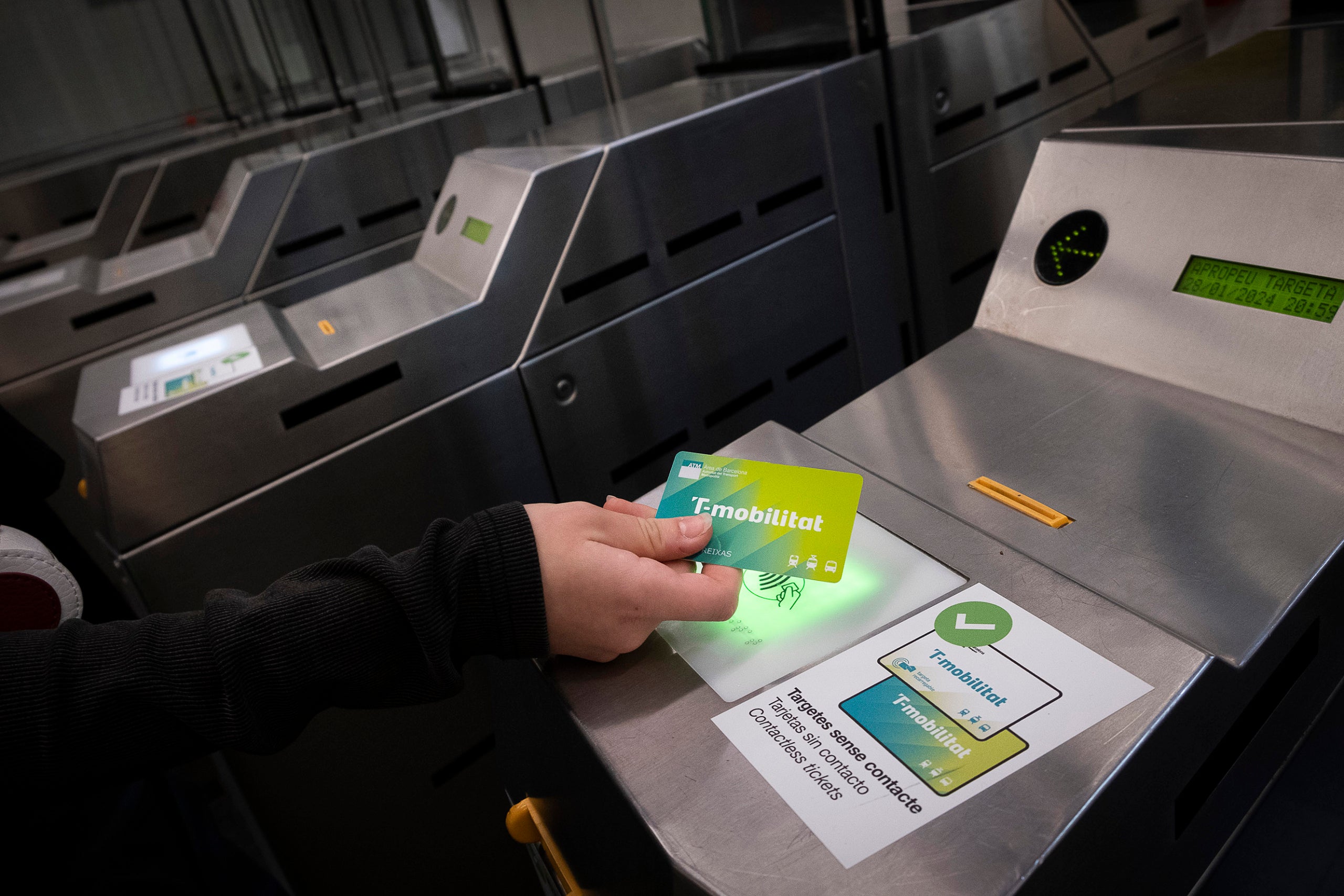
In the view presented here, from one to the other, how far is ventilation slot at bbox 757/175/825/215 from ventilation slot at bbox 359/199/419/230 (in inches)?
43.6

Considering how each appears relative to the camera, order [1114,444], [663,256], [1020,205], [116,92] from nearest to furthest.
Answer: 1. [1114,444]
2. [1020,205]
3. [663,256]
4. [116,92]

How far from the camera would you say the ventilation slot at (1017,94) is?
170cm

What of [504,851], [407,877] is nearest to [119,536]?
[407,877]

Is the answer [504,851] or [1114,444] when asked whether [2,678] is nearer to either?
[1114,444]

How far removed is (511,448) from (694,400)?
33cm

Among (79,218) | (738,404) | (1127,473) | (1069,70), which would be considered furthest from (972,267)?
(79,218)

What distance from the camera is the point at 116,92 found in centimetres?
437

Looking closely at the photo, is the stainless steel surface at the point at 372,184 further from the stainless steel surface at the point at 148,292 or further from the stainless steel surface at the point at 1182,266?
the stainless steel surface at the point at 1182,266

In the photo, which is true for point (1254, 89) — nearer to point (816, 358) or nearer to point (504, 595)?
point (816, 358)

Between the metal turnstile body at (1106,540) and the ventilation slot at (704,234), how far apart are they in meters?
0.56

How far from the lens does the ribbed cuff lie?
1.92 feet

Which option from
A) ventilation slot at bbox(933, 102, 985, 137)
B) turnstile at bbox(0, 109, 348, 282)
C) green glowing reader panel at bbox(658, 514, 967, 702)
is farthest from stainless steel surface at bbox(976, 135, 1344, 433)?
turnstile at bbox(0, 109, 348, 282)

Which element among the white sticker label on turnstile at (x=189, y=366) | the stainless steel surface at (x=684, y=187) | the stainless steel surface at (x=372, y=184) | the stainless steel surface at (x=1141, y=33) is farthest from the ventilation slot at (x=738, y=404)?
the stainless steel surface at (x=1141, y=33)

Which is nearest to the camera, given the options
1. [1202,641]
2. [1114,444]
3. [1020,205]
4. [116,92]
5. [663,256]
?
[1202,641]
